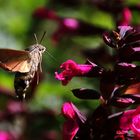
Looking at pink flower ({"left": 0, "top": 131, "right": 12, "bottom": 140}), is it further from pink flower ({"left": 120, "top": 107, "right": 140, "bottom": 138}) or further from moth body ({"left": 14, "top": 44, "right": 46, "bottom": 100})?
pink flower ({"left": 120, "top": 107, "right": 140, "bottom": 138})

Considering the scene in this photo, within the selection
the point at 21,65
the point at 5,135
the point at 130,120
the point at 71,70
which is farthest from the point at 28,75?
the point at 5,135

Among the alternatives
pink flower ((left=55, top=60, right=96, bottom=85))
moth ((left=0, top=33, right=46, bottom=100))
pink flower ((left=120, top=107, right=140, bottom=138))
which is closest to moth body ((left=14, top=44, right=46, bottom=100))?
moth ((left=0, top=33, right=46, bottom=100))

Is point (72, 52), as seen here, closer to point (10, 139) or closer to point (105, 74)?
point (10, 139)

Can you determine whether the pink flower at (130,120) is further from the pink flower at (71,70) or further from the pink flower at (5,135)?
the pink flower at (5,135)

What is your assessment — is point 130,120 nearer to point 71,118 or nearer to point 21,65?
point 71,118

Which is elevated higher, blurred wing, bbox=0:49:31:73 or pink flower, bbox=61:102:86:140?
blurred wing, bbox=0:49:31:73

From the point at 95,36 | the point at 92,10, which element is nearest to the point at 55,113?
the point at 95,36
